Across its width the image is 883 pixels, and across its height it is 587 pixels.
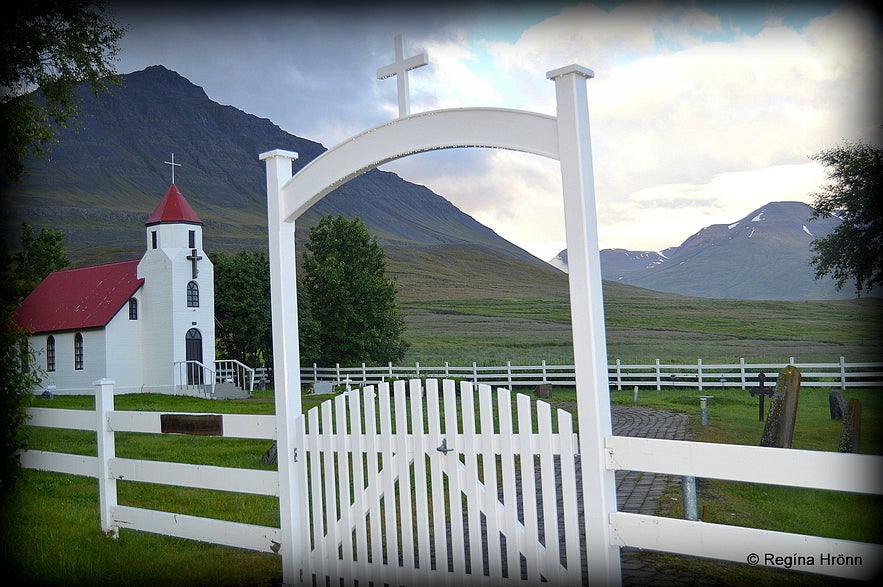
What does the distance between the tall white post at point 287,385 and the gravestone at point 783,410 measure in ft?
19.0

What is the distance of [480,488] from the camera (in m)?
4.30

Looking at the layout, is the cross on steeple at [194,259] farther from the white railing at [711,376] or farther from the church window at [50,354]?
the white railing at [711,376]

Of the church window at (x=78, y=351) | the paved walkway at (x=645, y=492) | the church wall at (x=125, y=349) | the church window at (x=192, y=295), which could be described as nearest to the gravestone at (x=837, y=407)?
the paved walkway at (x=645, y=492)

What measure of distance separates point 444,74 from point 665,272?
80213mm

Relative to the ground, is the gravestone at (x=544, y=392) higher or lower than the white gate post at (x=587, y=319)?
lower

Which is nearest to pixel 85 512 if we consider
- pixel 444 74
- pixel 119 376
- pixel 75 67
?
pixel 75 67

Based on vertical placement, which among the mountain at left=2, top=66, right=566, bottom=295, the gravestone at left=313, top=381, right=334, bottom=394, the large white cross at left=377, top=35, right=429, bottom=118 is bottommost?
the gravestone at left=313, top=381, right=334, bottom=394

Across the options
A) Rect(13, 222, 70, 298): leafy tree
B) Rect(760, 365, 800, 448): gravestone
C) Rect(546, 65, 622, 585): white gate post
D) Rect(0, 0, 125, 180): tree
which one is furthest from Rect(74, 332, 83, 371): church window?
Rect(546, 65, 622, 585): white gate post

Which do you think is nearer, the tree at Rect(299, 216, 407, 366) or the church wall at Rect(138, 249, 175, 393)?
the church wall at Rect(138, 249, 175, 393)

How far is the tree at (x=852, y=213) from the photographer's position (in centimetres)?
3031

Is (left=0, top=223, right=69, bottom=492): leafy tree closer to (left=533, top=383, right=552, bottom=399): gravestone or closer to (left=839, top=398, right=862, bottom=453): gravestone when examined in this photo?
(left=839, top=398, right=862, bottom=453): gravestone

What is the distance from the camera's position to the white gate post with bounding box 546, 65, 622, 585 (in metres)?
3.81

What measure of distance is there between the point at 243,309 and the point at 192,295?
18.2 feet

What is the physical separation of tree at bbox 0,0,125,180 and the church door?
17460 millimetres
